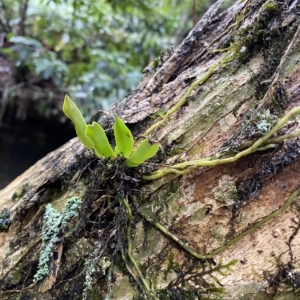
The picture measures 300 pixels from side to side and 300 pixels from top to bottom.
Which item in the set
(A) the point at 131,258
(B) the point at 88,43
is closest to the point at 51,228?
(A) the point at 131,258

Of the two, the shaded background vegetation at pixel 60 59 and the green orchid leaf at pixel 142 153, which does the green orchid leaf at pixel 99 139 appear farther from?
the shaded background vegetation at pixel 60 59

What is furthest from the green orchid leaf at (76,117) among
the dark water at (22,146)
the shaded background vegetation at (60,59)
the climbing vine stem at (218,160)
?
the dark water at (22,146)

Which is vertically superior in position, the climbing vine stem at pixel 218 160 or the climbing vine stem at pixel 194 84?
the climbing vine stem at pixel 194 84

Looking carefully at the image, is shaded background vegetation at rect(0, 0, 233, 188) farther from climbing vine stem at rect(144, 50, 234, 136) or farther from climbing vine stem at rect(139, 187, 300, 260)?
climbing vine stem at rect(139, 187, 300, 260)

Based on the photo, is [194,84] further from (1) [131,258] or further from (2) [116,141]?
(1) [131,258]

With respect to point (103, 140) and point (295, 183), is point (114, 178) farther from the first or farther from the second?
point (295, 183)

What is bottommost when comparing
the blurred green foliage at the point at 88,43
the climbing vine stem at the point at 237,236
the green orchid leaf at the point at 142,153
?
the climbing vine stem at the point at 237,236

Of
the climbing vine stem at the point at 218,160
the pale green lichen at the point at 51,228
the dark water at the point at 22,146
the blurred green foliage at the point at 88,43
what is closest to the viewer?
the climbing vine stem at the point at 218,160
